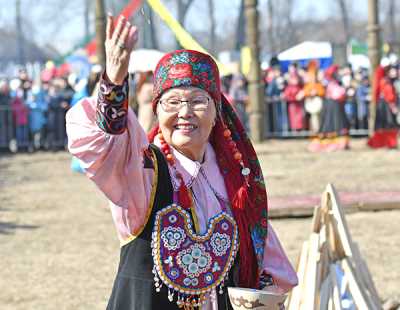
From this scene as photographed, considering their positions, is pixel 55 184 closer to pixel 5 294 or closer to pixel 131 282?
pixel 5 294

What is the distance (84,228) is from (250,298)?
22.6ft

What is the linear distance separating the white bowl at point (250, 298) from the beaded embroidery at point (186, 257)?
12 cm

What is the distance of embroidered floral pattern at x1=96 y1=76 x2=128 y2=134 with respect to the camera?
3.18 meters

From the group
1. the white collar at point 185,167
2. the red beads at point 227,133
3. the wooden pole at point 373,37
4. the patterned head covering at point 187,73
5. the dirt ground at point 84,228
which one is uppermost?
the wooden pole at point 373,37

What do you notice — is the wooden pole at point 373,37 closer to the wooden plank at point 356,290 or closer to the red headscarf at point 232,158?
the wooden plank at point 356,290

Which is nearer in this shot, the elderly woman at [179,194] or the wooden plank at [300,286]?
the elderly woman at [179,194]

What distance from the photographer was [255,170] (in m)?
3.79

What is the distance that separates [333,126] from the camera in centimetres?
1792

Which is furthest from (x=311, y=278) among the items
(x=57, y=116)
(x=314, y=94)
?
(x=57, y=116)

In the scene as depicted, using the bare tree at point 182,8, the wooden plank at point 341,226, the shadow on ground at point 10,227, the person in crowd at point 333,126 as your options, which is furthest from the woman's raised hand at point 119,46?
the person in crowd at point 333,126

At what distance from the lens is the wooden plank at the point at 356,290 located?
5164 mm

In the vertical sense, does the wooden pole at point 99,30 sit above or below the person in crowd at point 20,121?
above

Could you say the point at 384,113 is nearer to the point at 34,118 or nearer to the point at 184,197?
the point at 34,118

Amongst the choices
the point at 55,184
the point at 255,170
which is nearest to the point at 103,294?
the point at 255,170
